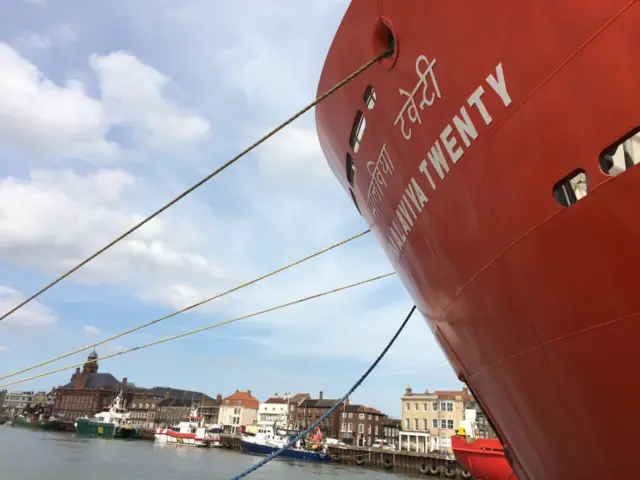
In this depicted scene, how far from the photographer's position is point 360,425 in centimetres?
6625

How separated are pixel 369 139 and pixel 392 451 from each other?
5379 centimetres

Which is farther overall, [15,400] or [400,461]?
[15,400]

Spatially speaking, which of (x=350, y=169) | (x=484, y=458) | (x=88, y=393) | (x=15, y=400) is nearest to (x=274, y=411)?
(x=88, y=393)

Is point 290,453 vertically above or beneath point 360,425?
beneath

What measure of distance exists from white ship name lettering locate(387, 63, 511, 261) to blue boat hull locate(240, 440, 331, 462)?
47240 mm

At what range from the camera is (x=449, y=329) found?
469cm

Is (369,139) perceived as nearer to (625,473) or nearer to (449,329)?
(449,329)

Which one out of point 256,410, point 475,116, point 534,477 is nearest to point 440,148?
point 475,116

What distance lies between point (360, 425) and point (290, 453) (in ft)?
67.4

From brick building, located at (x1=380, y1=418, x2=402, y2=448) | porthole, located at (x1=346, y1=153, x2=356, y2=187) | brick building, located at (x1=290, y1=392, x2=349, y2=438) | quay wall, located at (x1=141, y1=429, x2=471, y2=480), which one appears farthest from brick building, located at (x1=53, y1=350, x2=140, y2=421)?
porthole, located at (x1=346, y1=153, x2=356, y2=187)

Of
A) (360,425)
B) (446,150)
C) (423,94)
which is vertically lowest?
(446,150)

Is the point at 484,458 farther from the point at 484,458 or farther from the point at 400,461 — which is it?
the point at 400,461

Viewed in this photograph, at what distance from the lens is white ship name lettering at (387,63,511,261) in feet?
9.33

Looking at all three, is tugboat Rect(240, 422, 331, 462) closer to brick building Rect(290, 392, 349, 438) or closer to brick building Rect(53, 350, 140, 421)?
brick building Rect(290, 392, 349, 438)
